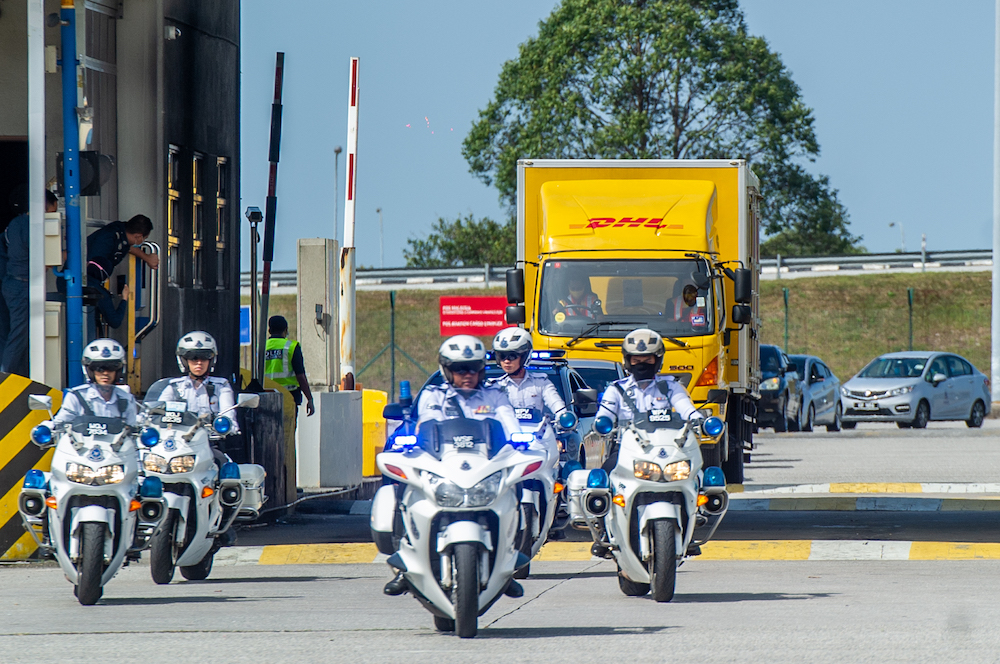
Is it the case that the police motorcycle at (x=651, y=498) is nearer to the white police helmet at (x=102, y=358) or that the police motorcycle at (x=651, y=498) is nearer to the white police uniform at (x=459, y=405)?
the white police uniform at (x=459, y=405)

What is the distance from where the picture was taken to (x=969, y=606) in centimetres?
966

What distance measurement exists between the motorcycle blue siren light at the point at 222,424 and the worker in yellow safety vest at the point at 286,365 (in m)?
6.18

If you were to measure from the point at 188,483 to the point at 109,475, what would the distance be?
3.22 feet

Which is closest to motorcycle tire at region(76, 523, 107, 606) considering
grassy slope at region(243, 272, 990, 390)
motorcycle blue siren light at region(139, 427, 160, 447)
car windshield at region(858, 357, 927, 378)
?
motorcycle blue siren light at region(139, 427, 160, 447)

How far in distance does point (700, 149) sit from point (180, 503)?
4380cm

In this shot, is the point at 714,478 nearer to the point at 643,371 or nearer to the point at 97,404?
the point at 643,371

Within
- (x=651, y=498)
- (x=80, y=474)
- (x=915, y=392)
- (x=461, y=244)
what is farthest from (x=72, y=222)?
(x=461, y=244)

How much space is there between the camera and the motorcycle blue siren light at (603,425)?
33.2ft

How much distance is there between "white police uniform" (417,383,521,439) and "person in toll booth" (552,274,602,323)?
27.6ft

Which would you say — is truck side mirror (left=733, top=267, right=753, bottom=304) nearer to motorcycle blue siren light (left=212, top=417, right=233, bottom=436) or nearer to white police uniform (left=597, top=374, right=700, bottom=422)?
white police uniform (left=597, top=374, right=700, bottom=422)

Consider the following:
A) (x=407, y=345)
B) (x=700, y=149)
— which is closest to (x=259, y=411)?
(x=407, y=345)

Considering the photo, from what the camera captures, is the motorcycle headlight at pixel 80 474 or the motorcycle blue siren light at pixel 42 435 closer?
the motorcycle headlight at pixel 80 474

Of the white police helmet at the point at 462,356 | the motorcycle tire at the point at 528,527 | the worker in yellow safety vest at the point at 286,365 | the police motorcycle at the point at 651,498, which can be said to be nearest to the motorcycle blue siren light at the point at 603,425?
the police motorcycle at the point at 651,498

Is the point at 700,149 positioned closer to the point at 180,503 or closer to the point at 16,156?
the point at 16,156
